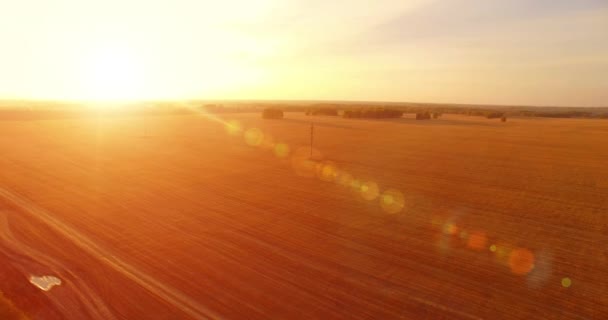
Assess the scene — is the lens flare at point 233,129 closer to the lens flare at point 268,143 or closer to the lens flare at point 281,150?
the lens flare at point 268,143

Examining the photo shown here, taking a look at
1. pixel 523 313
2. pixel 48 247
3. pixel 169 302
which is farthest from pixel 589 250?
pixel 48 247

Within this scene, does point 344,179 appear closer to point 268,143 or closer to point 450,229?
point 450,229

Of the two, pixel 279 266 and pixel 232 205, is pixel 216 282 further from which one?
pixel 232 205

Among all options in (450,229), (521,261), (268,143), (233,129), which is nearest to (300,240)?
(450,229)

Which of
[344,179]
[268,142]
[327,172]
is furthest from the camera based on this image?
[268,142]

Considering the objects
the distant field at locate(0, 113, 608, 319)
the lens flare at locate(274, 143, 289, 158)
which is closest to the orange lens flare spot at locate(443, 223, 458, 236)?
the distant field at locate(0, 113, 608, 319)

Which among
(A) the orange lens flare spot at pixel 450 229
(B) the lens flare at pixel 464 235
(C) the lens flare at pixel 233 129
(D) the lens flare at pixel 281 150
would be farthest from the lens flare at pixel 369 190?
(C) the lens flare at pixel 233 129
